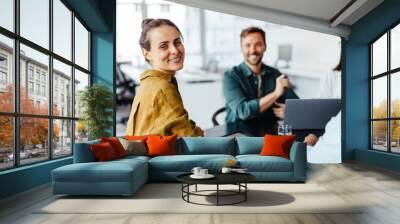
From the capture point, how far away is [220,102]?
362 inches

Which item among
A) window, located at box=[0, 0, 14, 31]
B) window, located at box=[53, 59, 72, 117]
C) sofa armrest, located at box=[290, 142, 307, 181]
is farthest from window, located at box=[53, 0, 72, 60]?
sofa armrest, located at box=[290, 142, 307, 181]

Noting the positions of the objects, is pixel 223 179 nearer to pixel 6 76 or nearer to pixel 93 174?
pixel 93 174

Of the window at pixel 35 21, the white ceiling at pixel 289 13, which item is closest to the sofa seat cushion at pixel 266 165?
the window at pixel 35 21

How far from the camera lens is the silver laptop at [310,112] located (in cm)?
918

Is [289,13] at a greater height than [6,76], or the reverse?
[289,13]

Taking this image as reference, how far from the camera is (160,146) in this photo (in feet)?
21.8

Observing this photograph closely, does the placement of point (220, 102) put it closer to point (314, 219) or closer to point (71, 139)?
point (71, 139)

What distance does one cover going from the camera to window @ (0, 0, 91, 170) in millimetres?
5055

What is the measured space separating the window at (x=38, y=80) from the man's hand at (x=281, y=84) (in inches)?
173

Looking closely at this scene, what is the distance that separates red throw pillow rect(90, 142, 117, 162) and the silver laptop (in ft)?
15.5

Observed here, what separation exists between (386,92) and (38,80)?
22.8 ft

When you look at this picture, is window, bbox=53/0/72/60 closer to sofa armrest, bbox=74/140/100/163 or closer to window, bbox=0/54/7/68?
window, bbox=0/54/7/68

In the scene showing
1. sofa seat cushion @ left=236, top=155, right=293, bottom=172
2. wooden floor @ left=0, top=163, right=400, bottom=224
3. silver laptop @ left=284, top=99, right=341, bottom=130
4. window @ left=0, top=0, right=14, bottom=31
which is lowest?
wooden floor @ left=0, top=163, right=400, bottom=224

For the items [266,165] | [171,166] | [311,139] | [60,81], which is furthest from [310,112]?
[60,81]
